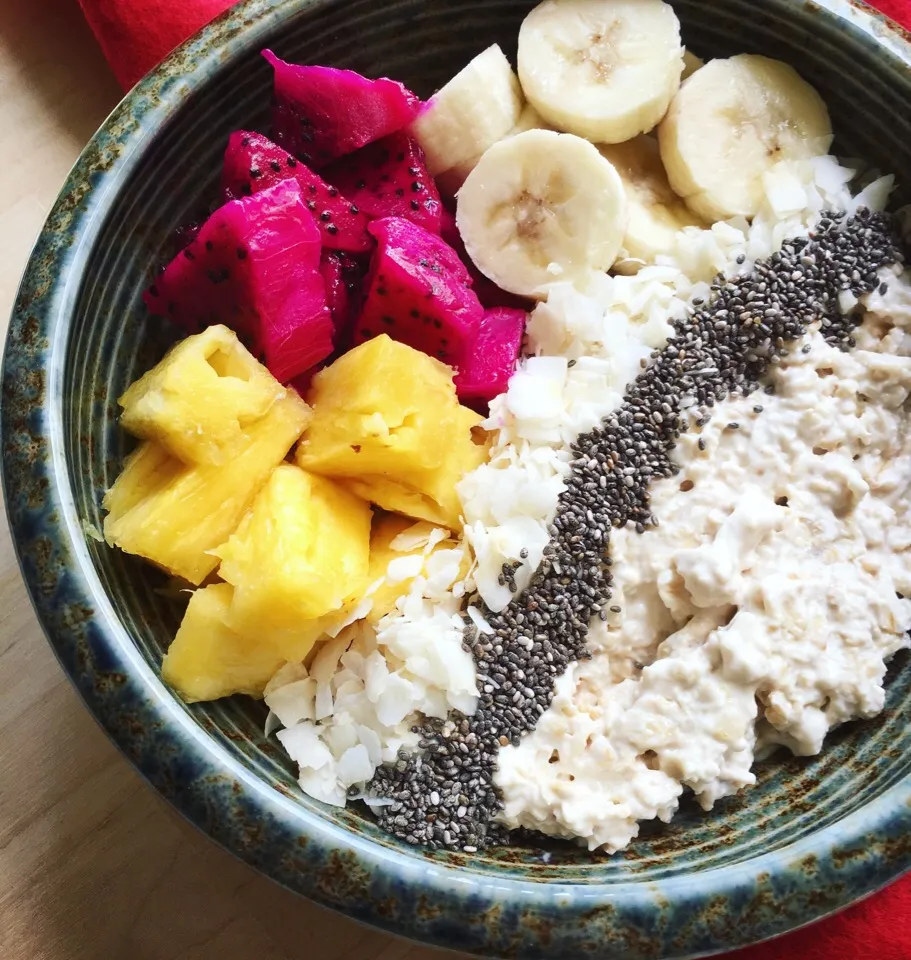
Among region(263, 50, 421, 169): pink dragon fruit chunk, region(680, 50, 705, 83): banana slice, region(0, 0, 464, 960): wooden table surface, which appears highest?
region(263, 50, 421, 169): pink dragon fruit chunk

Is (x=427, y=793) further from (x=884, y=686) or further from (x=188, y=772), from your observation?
(x=884, y=686)

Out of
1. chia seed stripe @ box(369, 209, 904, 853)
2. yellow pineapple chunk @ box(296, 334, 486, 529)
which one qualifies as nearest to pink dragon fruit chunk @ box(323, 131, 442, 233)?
yellow pineapple chunk @ box(296, 334, 486, 529)

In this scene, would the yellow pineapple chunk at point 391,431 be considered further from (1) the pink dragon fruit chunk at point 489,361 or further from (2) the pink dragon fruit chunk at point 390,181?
(2) the pink dragon fruit chunk at point 390,181

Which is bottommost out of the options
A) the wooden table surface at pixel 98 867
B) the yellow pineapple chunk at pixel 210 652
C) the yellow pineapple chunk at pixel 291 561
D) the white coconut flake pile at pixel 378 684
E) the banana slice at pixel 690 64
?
the wooden table surface at pixel 98 867

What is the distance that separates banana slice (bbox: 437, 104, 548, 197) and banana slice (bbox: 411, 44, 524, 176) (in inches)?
0.4

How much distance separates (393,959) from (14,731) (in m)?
0.75

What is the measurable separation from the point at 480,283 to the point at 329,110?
40 centimetres

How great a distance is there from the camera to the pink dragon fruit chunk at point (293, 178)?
155cm

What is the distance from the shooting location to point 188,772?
126cm

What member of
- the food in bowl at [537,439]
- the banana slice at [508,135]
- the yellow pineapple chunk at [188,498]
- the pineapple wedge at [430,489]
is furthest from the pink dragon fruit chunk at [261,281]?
the banana slice at [508,135]

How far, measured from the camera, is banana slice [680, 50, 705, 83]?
1.75m

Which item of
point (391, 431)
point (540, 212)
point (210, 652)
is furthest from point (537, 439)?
point (210, 652)

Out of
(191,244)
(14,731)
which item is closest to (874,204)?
(191,244)

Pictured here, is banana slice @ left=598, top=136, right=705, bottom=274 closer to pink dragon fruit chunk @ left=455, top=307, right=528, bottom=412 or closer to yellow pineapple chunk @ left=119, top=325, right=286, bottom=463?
pink dragon fruit chunk @ left=455, top=307, right=528, bottom=412
